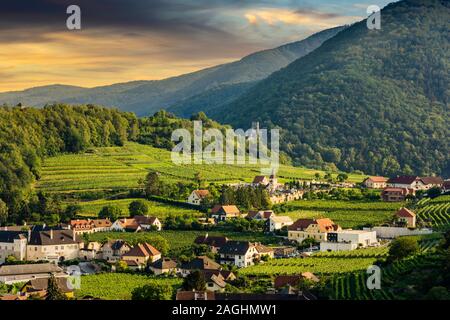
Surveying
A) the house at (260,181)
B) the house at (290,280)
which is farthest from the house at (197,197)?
the house at (290,280)

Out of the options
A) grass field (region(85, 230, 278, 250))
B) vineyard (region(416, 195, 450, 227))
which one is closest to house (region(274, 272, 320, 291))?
grass field (region(85, 230, 278, 250))

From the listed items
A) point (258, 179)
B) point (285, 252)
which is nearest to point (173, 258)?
point (285, 252)

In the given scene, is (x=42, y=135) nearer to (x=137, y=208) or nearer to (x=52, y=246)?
(x=137, y=208)

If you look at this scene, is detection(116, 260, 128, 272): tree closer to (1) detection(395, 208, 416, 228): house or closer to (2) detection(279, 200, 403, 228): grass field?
(2) detection(279, 200, 403, 228): grass field

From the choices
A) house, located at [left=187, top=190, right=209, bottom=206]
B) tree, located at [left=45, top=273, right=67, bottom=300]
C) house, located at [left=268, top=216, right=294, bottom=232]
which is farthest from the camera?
house, located at [left=187, top=190, right=209, bottom=206]

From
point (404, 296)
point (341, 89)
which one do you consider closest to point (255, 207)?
point (404, 296)
